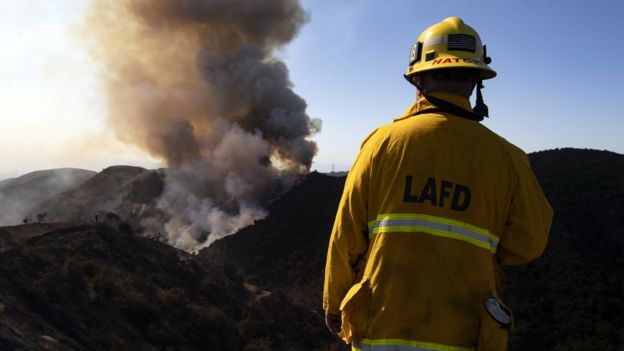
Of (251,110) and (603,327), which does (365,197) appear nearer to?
(603,327)

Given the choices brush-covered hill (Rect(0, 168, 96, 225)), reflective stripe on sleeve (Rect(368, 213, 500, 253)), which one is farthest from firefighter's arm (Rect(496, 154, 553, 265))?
brush-covered hill (Rect(0, 168, 96, 225))

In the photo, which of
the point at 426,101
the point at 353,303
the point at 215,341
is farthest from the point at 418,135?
the point at 215,341

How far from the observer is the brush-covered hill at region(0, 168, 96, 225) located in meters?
46.2

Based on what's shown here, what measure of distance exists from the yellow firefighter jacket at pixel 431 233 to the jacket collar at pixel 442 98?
1cm

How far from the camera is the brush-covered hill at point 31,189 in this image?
46.2m

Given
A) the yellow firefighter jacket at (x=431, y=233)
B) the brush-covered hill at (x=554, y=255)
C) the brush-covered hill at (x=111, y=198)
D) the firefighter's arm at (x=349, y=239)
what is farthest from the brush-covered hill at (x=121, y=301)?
the brush-covered hill at (x=111, y=198)

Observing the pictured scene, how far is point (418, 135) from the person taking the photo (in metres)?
2.52

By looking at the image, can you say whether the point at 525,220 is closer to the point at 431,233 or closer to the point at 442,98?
the point at 431,233

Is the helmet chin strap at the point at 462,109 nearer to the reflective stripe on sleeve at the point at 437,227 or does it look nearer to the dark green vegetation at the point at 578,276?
the reflective stripe on sleeve at the point at 437,227

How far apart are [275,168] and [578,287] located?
116 ft

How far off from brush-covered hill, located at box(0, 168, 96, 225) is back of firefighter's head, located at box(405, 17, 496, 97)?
4679 cm

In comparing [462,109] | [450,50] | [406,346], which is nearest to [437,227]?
[406,346]

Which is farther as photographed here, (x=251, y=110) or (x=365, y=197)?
(x=251, y=110)

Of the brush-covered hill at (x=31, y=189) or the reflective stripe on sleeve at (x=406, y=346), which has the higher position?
the brush-covered hill at (x=31, y=189)
